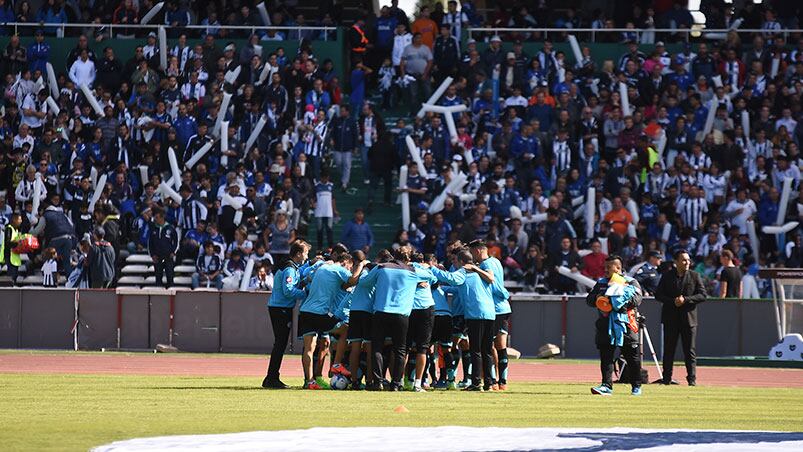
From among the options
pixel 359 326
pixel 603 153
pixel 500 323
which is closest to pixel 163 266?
pixel 603 153

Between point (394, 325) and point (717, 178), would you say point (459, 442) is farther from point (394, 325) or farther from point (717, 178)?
point (717, 178)

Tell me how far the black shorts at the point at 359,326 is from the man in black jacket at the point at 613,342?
9.40 ft

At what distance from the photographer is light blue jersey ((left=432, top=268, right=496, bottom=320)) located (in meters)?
19.8

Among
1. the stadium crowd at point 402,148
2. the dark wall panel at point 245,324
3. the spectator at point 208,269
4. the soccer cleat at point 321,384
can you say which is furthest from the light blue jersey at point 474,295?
the spectator at point 208,269

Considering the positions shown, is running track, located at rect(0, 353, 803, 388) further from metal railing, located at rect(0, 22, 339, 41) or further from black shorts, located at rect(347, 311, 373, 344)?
metal railing, located at rect(0, 22, 339, 41)

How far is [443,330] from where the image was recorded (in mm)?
20672

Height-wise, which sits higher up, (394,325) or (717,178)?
(717,178)

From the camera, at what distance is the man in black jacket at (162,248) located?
31.8 metres

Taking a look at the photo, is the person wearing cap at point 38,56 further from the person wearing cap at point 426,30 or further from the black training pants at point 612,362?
the black training pants at point 612,362

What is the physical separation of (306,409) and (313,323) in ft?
10.5

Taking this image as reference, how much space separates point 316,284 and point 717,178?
48.2ft

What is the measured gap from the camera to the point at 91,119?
3500 cm

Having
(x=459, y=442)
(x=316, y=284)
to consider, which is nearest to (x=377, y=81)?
(x=316, y=284)

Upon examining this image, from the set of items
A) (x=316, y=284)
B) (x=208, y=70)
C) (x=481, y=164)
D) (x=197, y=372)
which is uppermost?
(x=208, y=70)
